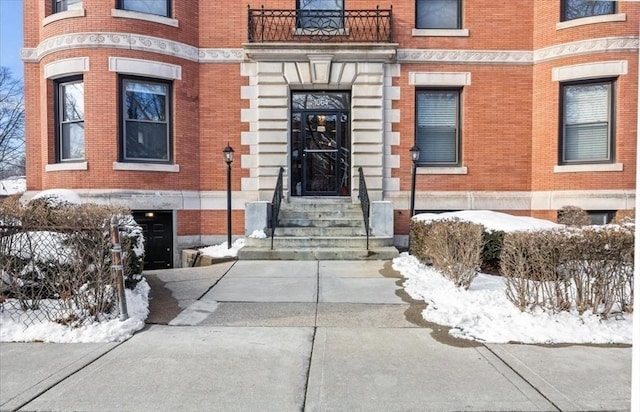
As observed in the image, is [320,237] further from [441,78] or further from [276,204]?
[441,78]

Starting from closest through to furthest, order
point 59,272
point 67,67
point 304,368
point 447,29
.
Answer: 1. point 304,368
2. point 59,272
3. point 67,67
4. point 447,29

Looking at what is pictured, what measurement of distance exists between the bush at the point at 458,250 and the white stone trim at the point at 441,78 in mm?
5586

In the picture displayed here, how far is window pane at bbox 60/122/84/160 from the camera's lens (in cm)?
1041

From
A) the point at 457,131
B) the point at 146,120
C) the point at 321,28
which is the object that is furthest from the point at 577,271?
the point at 146,120

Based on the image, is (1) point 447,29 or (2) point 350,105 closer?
(1) point 447,29

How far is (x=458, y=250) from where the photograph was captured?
593 cm

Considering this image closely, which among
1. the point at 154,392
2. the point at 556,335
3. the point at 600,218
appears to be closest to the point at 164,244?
the point at 154,392

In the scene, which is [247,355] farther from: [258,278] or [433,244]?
[433,244]

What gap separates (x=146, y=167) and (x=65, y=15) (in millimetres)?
4121

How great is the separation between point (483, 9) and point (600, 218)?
242 inches

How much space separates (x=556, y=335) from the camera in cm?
431

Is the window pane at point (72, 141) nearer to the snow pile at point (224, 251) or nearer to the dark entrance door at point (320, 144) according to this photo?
the snow pile at point (224, 251)

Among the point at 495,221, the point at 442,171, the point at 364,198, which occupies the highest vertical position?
the point at 442,171

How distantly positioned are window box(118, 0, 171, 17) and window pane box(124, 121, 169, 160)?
2.81 metres
